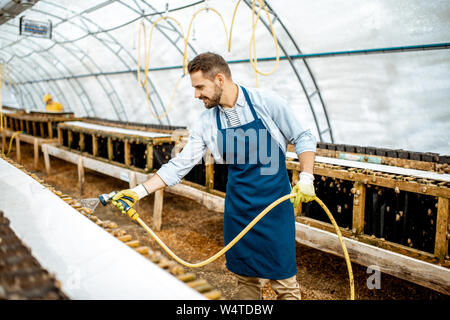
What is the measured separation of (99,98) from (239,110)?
1257 centimetres

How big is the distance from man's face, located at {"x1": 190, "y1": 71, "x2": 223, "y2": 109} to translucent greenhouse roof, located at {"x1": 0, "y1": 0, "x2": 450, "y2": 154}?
2.14 ft

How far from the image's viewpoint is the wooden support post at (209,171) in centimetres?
455

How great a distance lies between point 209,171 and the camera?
15.1ft


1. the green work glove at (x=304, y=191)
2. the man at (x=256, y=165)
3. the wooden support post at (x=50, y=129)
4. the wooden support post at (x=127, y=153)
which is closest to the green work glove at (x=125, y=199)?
the man at (x=256, y=165)

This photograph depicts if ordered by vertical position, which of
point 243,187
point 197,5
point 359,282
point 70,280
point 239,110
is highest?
point 197,5

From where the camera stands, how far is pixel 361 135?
6.32 metres

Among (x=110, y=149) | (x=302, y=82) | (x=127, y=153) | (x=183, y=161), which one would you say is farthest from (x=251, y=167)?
(x=302, y=82)

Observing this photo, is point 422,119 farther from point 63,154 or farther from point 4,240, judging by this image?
point 63,154

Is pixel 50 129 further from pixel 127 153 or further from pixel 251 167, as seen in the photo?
pixel 251 167

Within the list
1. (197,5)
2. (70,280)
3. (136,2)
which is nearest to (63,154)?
(136,2)

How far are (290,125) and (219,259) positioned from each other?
2516 millimetres

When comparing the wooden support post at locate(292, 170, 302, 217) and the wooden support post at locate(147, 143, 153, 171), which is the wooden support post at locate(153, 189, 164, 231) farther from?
the wooden support post at locate(292, 170, 302, 217)

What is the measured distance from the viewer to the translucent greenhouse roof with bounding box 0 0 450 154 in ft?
16.6

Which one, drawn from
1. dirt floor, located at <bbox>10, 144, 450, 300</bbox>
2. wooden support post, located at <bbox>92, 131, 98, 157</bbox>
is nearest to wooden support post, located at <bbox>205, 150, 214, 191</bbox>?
dirt floor, located at <bbox>10, 144, 450, 300</bbox>
